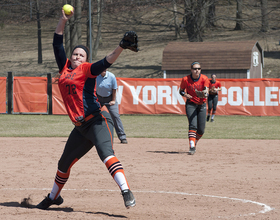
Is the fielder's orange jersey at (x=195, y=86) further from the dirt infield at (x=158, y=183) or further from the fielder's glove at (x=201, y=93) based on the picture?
the dirt infield at (x=158, y=183)

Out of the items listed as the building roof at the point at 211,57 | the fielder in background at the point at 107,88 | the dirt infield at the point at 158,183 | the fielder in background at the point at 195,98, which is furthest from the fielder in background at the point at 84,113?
the building roof at the point at 211,57

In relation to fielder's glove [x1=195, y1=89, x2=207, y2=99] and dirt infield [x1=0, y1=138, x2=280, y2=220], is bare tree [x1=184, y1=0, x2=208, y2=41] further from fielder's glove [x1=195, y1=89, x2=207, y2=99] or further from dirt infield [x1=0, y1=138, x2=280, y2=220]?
fielder's glove [x1=195, y1=89, x2=207, y2=99]

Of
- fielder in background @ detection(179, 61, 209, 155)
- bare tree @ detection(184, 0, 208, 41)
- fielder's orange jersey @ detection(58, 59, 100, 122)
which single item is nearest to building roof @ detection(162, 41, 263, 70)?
bare tree @ detection(184, 0, 208, 41)

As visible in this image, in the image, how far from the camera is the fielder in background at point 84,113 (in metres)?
4.46

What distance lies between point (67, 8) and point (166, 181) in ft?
11.1

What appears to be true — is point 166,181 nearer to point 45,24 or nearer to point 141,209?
point 141,209

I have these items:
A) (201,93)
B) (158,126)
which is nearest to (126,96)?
(158,126)

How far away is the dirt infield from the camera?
477 centimetres

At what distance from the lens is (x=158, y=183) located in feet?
21.3

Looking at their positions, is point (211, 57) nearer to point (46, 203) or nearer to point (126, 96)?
point (126, 96)

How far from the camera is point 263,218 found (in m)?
4.43

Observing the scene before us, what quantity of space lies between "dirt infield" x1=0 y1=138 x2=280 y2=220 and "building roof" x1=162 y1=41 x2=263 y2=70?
15.3m

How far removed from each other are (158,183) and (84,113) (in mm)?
2410

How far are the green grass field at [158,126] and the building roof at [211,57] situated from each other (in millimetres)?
6436
